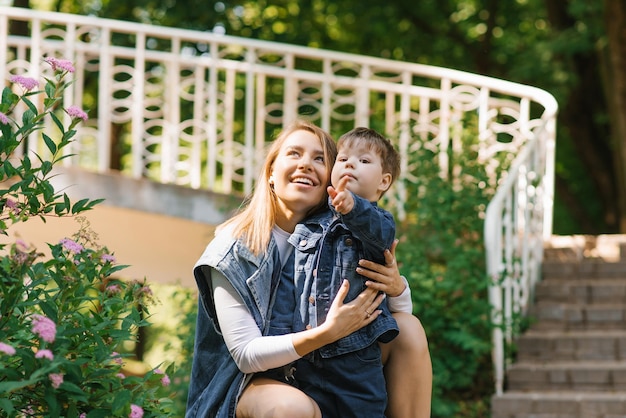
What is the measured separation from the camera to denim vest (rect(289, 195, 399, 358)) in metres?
2.97

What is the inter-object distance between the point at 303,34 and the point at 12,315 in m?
8.65

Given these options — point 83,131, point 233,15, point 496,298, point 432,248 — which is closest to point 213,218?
point 83,131

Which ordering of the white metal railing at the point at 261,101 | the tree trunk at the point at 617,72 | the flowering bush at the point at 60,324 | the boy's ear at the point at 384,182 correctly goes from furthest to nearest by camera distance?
the tree trunk at the point at 617,72, the white metal railing at the point at 261,101, the boy's ear at the point at 384,182, the flowering bush at the point at 60,324

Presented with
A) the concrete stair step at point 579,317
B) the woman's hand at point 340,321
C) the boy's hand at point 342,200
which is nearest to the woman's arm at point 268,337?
the woman's hand at point 340,321

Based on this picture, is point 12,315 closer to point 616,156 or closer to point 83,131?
point 83,131

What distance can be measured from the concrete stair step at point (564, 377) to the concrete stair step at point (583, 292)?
86 cm

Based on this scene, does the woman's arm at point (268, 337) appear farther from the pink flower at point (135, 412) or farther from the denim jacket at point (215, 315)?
the pink flower at point (135, 412)

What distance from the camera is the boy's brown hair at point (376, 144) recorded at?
3133 mm

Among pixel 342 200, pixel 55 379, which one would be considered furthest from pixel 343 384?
pixel 55 379

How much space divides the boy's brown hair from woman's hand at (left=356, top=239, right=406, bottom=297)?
284mm

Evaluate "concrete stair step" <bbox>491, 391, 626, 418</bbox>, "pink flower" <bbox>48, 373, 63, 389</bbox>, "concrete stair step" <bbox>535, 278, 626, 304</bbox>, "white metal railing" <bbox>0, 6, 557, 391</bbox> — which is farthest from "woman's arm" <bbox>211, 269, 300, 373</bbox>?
"concrete stair step" <bbox>535, 278, 626, 304</bbox>

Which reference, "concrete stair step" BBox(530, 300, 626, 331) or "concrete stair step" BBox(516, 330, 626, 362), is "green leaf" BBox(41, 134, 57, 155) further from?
"concrete stair step" BBox(530, 300, 626, 331)

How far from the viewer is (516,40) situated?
40.5ft

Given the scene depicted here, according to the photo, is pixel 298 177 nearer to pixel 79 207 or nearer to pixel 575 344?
pixel 79 207
